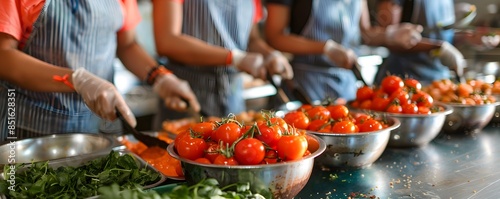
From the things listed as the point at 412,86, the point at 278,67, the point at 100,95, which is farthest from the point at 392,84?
the point at 100,95

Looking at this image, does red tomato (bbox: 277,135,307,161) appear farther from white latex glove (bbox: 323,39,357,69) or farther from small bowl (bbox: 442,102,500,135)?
white latex glove (bbox: 323,39,357,69)

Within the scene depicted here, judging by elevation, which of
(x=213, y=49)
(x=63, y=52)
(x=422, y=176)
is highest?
(x=63, y=52)

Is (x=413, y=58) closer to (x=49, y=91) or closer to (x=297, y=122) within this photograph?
(x=297, y=122)

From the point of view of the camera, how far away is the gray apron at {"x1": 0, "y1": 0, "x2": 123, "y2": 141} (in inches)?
93.7

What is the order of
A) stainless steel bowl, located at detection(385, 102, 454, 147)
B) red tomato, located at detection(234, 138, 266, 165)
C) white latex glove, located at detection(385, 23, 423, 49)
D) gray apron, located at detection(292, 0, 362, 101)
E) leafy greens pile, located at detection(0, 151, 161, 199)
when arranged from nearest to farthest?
red tomato, located at detection(234, 138, 266, 165) → leafy greens pile, located at detection(0, 151, 161, 199) → stainless steel bowl, located at detection(385, 102, 454, 147) → white latex glove, located at detection(385, 23, 423, 49) → gray apron, located at detection(292, 0, 362, 101)

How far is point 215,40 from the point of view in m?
3.52

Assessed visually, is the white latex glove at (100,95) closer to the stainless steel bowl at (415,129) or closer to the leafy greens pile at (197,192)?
the leafy greens pile at (197,192)

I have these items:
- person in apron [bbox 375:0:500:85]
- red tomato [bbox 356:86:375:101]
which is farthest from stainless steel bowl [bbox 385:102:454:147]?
person in apron [bbox 375:0:500:85]

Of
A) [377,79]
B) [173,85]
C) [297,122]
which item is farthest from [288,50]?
[297,122]

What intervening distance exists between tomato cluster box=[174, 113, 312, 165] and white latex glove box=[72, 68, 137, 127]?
23.6 inches

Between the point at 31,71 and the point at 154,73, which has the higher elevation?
the point at 31,71

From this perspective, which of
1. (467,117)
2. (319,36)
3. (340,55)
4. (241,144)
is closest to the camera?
(241,144)

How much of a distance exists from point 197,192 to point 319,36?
276cm

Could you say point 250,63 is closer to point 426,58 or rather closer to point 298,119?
point 298,119
